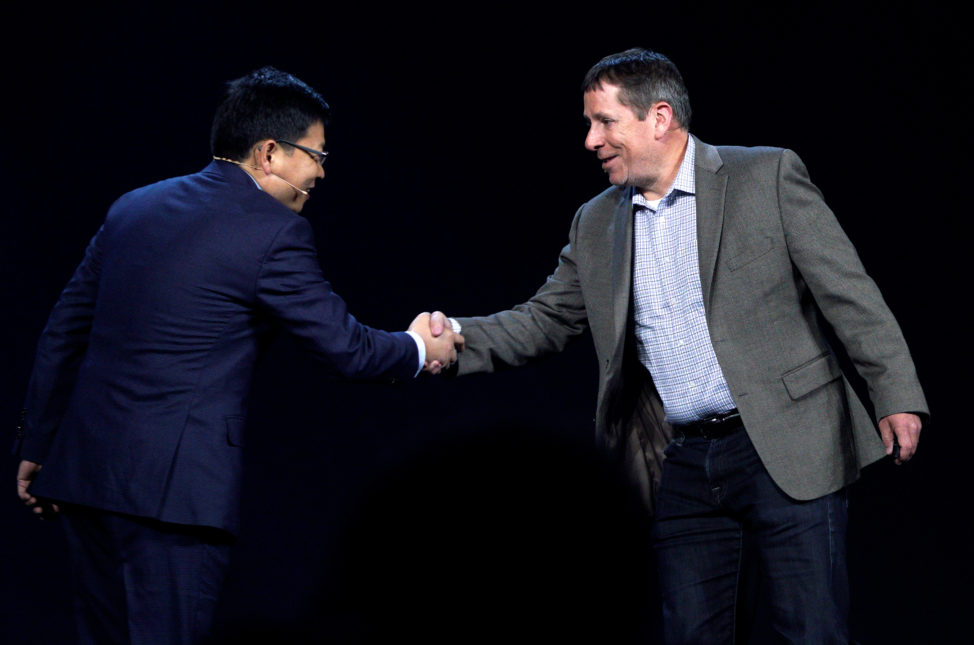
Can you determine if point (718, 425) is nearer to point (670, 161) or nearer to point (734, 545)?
point (734, 545)

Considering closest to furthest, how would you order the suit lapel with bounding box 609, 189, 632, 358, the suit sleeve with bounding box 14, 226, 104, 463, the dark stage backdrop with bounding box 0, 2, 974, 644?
the suit sleeve with bounding box 14, 226, 104, 463, the suit lapel with bounding box 609, 189, 632, 358, the dark stage backdrop with bounding box 0, 2, 974, 644

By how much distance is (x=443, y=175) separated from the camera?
3383 millimetres

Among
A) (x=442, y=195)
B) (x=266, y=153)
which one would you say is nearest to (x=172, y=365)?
(x=266, y=153)

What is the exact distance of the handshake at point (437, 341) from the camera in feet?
8.23

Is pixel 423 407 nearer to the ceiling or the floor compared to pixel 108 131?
nearer to the floor

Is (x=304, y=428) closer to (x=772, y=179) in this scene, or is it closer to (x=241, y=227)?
(x=241, y=227)

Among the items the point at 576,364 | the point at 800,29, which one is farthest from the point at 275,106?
the point at 800,29

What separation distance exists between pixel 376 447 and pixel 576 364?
0.74 metres

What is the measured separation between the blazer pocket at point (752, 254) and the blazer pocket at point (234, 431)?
1069 mm

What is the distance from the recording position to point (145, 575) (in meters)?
1.92

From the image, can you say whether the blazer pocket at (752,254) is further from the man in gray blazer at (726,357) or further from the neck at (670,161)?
the neck at (670,161)

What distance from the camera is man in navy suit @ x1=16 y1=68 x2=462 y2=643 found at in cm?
192

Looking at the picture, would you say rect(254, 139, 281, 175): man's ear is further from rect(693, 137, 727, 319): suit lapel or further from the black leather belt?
the black leather belt

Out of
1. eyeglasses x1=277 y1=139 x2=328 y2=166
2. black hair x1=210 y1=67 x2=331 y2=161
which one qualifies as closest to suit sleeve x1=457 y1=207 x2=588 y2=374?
eyeglasses x1=277 y1=139 x2=328 y2=166
